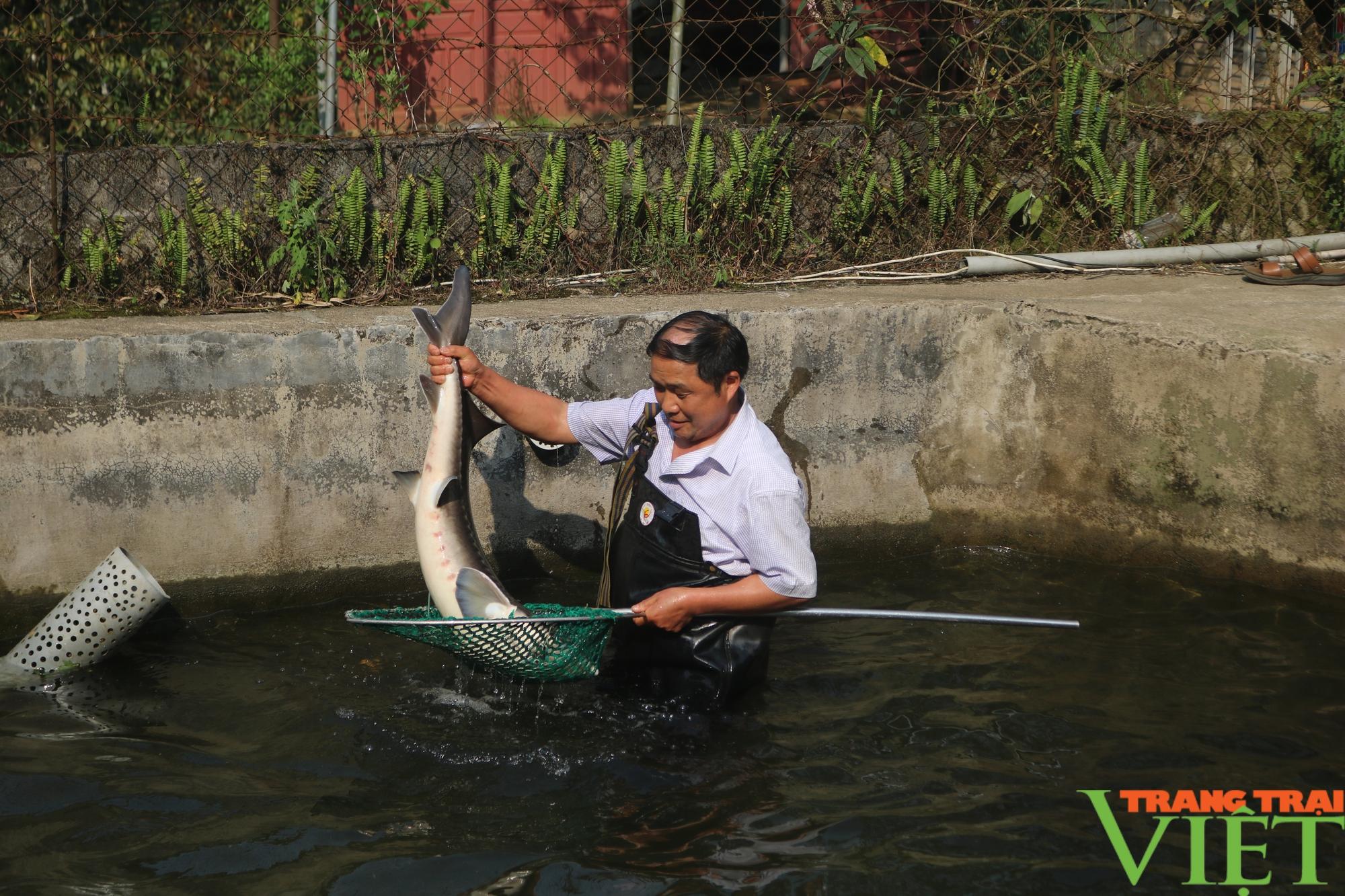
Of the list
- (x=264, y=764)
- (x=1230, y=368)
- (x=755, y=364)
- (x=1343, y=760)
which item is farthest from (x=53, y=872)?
(x=1230, y=368)

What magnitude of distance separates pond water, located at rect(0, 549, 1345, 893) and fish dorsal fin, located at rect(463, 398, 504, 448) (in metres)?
1.03

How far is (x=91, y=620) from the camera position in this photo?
5.10 m

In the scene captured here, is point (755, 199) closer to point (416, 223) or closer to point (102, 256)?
point (416, 223)

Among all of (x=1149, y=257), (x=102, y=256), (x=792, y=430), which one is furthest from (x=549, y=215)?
(x=1149, y=257)

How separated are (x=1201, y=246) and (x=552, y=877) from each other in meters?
5.63

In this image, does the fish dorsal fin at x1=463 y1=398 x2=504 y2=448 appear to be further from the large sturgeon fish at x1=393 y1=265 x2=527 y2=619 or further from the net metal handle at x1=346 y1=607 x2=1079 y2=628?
the net metal handle at x1=346 y1=607 x2=1079 y2=628

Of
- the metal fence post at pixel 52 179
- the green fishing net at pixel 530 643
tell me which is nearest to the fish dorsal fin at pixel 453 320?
the green fishing net at pixel 530 643

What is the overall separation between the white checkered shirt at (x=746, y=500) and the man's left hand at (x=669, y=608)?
0.67 ft

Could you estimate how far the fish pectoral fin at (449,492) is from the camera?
177 inches

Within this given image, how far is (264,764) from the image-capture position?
4.49 m

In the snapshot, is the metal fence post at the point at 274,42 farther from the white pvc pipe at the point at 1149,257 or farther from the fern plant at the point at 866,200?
the white pvc pipe at the point at 1149,257

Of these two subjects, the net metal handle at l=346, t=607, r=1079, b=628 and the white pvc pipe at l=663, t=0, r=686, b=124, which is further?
the white pvc pipe at l=663, t=0, r=686, b=124

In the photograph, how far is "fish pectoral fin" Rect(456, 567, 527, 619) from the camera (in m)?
4.36

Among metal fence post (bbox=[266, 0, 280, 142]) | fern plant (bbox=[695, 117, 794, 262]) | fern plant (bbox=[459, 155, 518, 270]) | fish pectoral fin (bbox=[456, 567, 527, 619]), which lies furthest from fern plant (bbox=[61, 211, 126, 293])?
fish pectoral fin (bbox=[456, 567, 527, 619])
